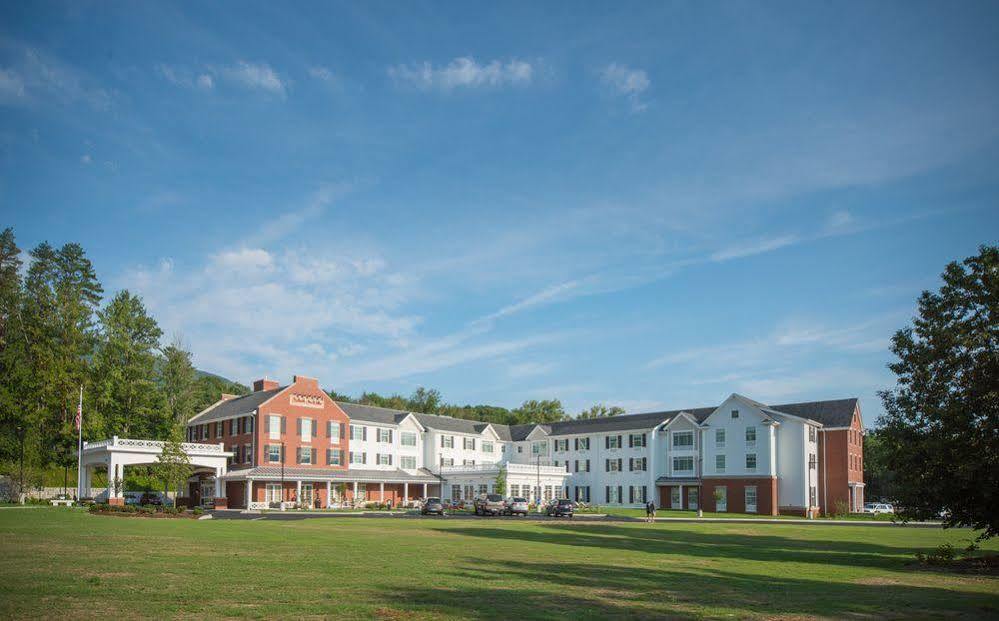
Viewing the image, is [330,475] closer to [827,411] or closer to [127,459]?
[127,459]

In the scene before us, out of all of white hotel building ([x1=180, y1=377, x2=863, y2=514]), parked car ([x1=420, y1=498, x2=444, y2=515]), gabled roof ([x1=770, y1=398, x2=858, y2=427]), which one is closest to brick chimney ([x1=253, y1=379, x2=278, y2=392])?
white hotel building ([x1=180, y1=377, x2=863, y2=514])

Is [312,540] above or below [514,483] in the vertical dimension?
above

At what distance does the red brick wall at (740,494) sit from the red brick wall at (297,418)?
38.6 m

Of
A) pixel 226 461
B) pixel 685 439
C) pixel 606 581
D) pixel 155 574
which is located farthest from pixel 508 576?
pixel 685 439

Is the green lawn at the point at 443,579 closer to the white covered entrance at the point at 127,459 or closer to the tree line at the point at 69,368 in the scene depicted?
the white covered entrance at the point at 127,459

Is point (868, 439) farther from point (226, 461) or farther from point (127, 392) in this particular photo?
point (127, 392)

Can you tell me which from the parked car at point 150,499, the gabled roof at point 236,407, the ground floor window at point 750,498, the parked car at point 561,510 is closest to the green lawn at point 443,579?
the parked car at point 561,510

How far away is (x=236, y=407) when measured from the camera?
78.8m

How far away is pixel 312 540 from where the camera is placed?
2580 centimetres

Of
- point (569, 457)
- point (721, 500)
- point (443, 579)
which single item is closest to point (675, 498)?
point (721, 500)

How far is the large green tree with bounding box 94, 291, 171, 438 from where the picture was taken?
7812cm

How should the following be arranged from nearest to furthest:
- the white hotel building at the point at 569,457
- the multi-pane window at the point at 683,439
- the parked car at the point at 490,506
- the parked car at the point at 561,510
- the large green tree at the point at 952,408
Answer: the large green tree at the point at 952,408, the parked car at the point at 561,510, the parked car at the point at 490,506, the white hotel building at the point at 569,457, the multi-pane window at the point at 683,439

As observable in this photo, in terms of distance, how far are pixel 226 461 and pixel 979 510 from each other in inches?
2576

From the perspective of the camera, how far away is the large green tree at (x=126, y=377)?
7812cm
